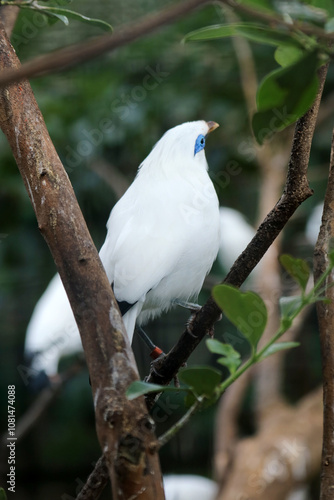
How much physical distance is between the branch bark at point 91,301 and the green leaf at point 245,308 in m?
0.10

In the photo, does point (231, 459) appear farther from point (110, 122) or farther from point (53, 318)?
point (110, 122)

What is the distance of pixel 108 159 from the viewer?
2.28m

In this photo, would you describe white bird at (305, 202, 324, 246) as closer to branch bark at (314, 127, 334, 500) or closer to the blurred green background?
the blurred green background

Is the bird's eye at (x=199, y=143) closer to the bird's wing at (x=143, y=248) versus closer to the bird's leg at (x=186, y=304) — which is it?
the bird's wing at (x=143, y=248)

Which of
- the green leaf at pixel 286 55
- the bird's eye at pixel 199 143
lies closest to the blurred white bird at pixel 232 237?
the bird's eye at pixel 199 143

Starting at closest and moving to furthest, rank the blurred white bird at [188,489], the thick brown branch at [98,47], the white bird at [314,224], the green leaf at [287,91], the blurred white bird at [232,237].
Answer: the thick brown branch at [98,47] < the green leaf at [287,91] < the blurred white bird at [188,489] < the white bird at [314,224] < the blurred white bird at [232,237]

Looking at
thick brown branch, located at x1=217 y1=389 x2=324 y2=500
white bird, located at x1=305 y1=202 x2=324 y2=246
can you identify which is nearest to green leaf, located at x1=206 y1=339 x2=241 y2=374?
thick brown branch, located at x1=217 y1=389 x2=324 y2=500

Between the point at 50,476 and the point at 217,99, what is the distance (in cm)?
147

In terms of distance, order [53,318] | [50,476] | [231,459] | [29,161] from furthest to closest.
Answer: [50,476] → [53,318] → [231,459] → [29,161]

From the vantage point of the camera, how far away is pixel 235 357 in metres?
0.48

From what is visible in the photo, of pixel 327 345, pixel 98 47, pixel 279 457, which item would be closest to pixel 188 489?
pixel 279 457

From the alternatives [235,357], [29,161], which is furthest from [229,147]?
[235,357]

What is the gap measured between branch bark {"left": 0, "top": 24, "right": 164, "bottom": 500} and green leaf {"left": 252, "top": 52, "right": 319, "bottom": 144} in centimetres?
20

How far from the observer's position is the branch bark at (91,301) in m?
0.46
